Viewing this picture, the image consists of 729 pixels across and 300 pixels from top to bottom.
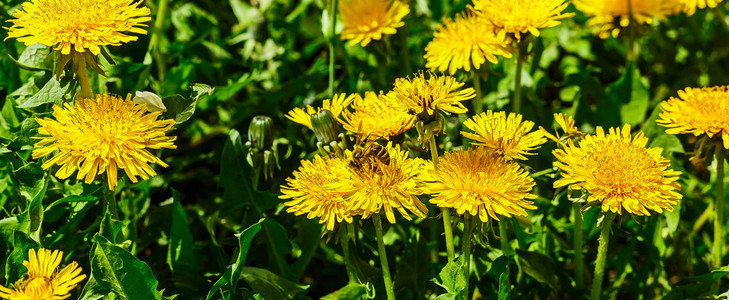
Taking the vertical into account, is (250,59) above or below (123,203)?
above

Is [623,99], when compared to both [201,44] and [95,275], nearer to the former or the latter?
[201,44]

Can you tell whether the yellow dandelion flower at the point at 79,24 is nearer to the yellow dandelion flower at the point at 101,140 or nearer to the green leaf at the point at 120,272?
the yellow dandelion flower at the point at 101,140

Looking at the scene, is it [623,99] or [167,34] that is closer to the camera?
[623,99]

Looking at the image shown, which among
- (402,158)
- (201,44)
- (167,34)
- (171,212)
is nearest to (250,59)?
(201,44)

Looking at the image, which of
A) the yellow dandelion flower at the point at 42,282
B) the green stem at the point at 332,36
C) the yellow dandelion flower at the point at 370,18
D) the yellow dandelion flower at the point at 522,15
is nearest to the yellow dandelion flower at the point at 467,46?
the yellow dandelion flower at the point at 522,15

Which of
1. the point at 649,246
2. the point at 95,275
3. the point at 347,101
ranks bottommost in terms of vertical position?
the point at 95,275

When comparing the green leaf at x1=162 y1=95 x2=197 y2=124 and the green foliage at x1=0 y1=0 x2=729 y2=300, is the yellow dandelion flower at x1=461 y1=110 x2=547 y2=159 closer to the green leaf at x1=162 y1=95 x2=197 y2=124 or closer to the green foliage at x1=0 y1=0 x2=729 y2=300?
the green foliage at x1=0 y1=0 x2=729 y2=300
